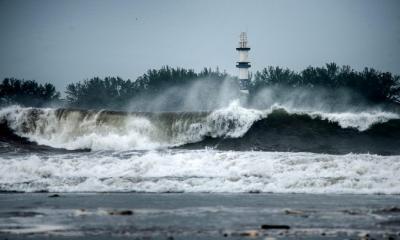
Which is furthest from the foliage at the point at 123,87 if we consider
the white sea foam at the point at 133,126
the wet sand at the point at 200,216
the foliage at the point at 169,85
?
the wet sand at the point at 200,216

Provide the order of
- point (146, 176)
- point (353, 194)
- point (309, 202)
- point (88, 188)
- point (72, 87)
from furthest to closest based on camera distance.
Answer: point (72, 87)
point (146, 176)
point (88, 188)
point (353, 194)
point (309, 202)

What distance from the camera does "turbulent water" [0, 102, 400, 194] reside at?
55.7 ft

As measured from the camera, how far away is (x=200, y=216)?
1101cm

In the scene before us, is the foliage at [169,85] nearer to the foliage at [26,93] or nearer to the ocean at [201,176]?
the foliage at [26,93]

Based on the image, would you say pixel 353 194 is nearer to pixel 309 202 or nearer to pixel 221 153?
pixel 309 202

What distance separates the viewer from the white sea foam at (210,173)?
16.5 meters

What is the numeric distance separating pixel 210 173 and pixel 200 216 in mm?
7467

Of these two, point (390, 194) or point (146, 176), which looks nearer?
point (390, 194)

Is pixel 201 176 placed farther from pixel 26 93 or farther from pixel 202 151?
pixel 26 93

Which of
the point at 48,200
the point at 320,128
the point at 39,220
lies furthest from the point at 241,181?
the point at 320,128

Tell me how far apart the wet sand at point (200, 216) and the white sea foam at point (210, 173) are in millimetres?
1430

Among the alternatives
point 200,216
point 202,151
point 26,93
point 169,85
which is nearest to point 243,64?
point 169,85

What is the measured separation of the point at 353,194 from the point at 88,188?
6431mm

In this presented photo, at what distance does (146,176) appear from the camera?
60.3ft
